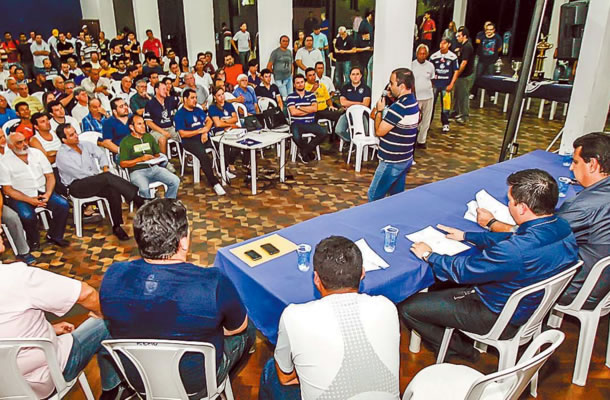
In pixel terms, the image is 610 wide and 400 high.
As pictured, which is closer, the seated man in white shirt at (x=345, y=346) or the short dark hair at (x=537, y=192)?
the seated man in white shirt at (x=345, y=346)

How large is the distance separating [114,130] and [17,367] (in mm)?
3847

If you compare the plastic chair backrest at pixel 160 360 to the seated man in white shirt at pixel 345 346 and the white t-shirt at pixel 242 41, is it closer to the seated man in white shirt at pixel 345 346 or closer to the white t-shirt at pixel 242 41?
the seated man in white shirt at pixel 345 346

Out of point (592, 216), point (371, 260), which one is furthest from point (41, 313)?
point (592, 216)

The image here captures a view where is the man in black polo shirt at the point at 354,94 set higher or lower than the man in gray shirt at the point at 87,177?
higher

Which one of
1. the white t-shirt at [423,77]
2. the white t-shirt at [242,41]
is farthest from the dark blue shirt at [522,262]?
the white t-shirt at [242,41]

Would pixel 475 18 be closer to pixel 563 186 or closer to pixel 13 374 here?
pixel 563 186

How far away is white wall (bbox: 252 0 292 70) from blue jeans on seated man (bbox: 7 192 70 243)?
17.4 ft

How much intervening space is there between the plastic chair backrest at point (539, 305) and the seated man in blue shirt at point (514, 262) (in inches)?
1.2

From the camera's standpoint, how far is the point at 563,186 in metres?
3.63

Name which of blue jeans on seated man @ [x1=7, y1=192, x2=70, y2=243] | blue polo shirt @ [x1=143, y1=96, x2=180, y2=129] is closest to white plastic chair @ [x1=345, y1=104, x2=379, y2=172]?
blue polo shirt @ [x1=143, y1=96, x2=180, y2=129]

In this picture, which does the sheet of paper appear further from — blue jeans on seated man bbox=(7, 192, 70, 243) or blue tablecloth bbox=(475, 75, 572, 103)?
blue tablecloth bbox=(475, 75, 572, 103)

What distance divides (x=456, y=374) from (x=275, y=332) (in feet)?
3.01

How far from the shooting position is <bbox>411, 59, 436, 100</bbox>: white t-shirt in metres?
7.12

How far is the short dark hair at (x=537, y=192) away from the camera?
2291mm
